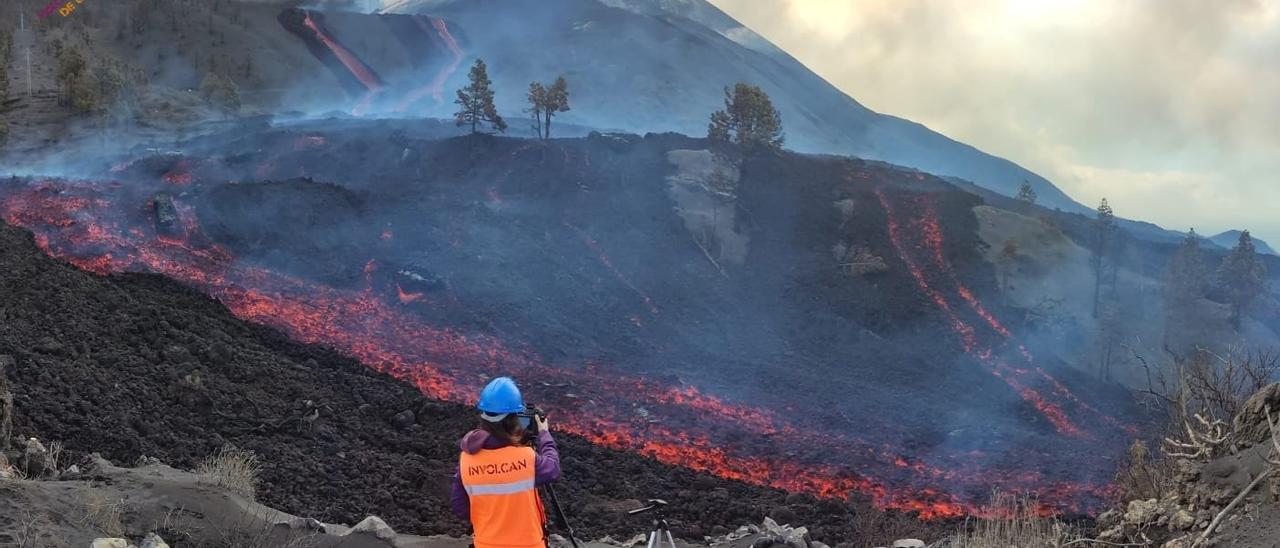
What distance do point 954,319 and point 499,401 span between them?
32.1 metres

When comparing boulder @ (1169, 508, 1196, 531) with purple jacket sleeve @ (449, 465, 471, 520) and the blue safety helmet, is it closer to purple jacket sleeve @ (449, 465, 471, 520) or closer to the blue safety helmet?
the blue safety helmet

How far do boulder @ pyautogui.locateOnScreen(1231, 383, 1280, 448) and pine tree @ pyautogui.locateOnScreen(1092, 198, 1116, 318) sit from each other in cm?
3228

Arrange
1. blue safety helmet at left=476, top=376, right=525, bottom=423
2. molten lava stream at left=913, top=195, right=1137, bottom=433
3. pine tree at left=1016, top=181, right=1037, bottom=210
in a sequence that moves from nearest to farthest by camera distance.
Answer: blue safety helmet at left=476, top=376, right=525, bottom=423, molten lava stream at left=913, top=195, right=1137, bottom=433, pine tree at left=1016, top=181, right=1037, bottom=210

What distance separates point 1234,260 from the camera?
3550 cm

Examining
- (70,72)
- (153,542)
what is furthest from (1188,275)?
(70,72)

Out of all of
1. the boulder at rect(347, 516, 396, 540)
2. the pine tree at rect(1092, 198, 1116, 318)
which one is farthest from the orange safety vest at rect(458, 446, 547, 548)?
the pine tree at rect(1092, 198, 1116, 318)

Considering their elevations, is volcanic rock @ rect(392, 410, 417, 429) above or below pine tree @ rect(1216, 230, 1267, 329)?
below

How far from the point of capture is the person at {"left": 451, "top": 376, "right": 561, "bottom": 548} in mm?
4727

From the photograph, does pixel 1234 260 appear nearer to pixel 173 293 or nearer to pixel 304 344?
pixel 304 344

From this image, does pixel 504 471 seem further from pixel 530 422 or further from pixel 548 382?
pixel 548 382

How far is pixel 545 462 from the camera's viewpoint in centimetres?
484

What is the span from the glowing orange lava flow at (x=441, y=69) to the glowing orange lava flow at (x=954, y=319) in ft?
178

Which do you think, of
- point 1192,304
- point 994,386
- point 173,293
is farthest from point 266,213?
point 1192,304

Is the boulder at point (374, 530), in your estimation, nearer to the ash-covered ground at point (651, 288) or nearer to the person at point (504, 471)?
the person at point (504, 471)
